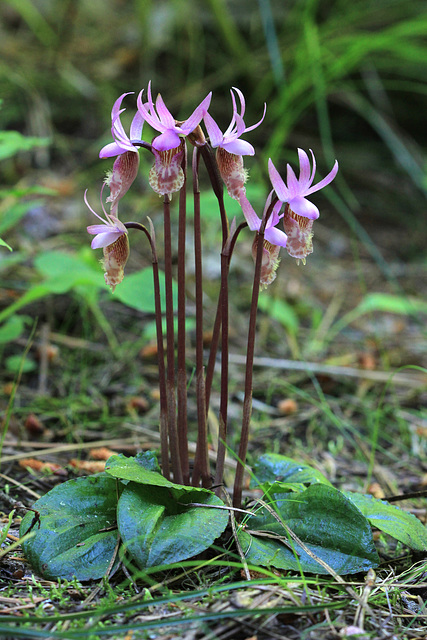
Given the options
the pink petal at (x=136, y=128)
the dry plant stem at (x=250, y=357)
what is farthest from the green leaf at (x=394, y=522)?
the pink petal at (x=136, y=128)

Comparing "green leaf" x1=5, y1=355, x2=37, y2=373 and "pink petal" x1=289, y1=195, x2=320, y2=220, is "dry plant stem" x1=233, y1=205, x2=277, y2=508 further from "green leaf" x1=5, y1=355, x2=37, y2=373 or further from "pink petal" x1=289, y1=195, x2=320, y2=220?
"green leaf" x1=5, y1=355, x2=37, y2=373

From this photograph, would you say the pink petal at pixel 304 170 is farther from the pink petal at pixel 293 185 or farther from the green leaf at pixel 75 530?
the green leaf at pixel 75 530

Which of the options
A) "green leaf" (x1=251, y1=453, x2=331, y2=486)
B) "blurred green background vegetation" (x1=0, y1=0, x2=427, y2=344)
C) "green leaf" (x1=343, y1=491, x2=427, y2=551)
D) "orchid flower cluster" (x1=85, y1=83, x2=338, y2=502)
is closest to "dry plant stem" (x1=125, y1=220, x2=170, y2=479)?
"orchid flower cluster" (x1=85, y1=83, x2=338, y2=502)

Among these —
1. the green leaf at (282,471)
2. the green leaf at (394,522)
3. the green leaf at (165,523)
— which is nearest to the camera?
the green leaf at (165,523)

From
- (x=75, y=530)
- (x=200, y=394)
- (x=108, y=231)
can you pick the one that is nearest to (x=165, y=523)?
(x=75, y=530)

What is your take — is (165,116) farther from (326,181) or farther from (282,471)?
(282,471)
